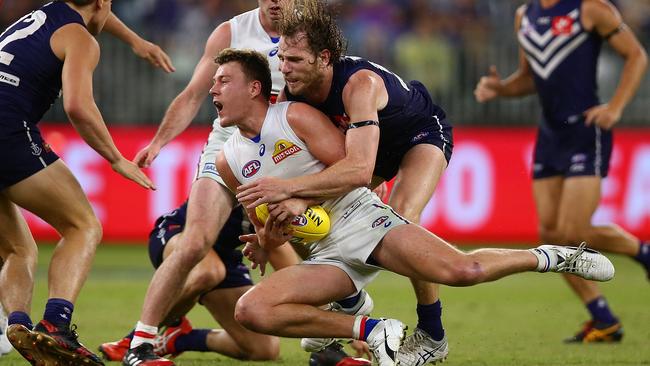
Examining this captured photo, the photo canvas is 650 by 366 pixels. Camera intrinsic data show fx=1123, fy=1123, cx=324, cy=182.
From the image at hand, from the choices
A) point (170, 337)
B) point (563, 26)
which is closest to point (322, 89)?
point (170, 337)

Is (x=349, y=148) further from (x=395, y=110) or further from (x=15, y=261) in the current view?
(x=15, y=261)

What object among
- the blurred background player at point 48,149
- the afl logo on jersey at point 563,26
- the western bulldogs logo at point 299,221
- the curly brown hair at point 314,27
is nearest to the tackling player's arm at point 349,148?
the western bulldogs logo at point 299,221

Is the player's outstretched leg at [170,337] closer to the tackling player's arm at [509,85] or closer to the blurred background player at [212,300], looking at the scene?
the blurred background player at [212,300]

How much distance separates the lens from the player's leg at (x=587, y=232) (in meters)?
9.02

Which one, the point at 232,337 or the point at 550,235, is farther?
the point at 550,235

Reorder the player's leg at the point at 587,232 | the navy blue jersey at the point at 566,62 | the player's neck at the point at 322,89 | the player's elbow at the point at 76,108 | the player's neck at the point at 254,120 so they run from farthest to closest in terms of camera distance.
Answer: the navy blue jersey at the point at 566,62 < the player's leg at the point at 587,232 < the player's neck at the point at 322,89 < the player's elbow at the point at 76,108 < the player's neck at the point at 254,120

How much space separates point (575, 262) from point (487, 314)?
3800 mm

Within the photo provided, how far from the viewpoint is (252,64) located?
655cm

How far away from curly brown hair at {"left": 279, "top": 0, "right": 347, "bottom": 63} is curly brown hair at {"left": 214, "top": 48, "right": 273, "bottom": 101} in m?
0.22

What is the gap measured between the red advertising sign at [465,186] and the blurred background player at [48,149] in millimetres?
8462

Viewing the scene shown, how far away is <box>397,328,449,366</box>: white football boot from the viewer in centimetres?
688

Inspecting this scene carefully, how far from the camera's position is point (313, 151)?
20.9 ft

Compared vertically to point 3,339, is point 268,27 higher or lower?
higher

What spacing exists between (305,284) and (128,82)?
1057 cm
